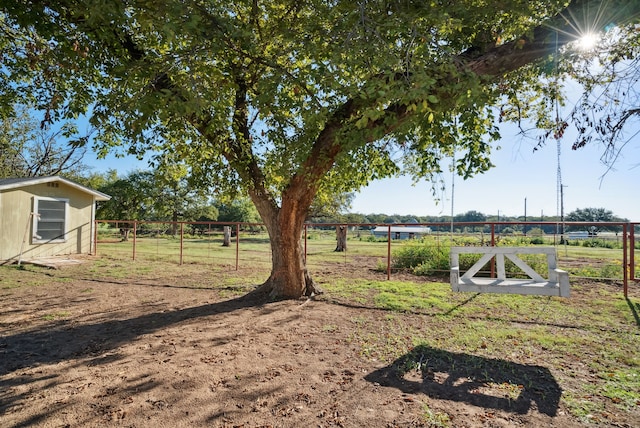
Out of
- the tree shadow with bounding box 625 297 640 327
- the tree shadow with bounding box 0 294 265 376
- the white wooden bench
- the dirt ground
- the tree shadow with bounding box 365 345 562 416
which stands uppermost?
the white wooden bench

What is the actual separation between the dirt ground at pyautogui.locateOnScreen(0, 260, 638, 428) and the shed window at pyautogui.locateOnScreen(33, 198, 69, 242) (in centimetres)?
829

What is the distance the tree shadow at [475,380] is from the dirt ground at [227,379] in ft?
0.06

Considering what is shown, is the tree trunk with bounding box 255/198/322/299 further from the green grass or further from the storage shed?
the storage shed

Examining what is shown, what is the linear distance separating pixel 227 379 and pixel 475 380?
216 centimetres

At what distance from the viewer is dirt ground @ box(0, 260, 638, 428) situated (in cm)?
246

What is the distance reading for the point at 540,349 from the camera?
3.83 m

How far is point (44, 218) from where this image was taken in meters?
12.1

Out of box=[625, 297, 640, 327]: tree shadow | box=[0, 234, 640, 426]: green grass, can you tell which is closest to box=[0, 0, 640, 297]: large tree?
box=[0, 234, 640, 426]: green grass

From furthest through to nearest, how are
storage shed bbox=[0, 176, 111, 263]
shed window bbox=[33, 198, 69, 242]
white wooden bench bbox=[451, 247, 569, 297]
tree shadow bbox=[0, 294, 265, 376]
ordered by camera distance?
shed window bbox=[33, 198, 69, 242], storage shed bbox=[0, 176, 111, 263], white wooden bench bbox=[451, 247, 569, 297], tree shadow bbox=[0, 294, 265, 376]

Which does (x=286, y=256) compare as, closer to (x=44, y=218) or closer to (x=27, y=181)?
(x=27, y=181)

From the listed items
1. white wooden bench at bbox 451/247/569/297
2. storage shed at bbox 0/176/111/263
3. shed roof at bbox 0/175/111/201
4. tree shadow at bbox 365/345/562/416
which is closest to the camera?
tree shadow at bbox 365/345/562/416

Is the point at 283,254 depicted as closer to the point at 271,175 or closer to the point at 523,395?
the point at 271,175

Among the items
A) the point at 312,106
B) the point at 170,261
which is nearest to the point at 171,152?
the point at 312,106

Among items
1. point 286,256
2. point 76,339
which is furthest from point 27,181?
point 286,256
